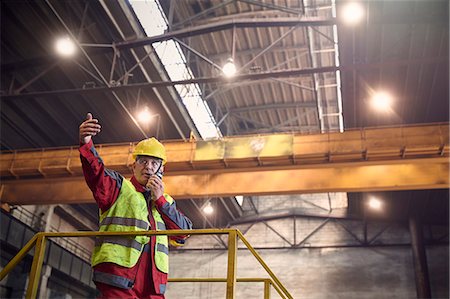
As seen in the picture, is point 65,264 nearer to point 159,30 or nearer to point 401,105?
point 159,30

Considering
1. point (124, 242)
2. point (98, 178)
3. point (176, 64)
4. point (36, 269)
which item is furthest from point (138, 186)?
point (176, 64)

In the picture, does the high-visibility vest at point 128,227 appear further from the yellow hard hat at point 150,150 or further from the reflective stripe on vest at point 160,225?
the yellow hard hat at point 150,150

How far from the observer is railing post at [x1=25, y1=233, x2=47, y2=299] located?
12.2 feet

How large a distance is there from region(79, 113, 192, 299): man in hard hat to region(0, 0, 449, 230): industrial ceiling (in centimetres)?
941

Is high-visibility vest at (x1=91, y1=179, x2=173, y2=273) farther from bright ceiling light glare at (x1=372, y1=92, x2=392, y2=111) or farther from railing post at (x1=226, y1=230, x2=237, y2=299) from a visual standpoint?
bright ceiling light glare at (x1=372, y1=92, x2=392, y2=111)

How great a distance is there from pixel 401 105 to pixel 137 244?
1345 centimetres

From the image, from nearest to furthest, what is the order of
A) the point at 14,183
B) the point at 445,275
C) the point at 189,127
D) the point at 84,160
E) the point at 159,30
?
the point at 84,160
the point at 14,183
the point at 159,30
the point at 189,127
the point at 445,275

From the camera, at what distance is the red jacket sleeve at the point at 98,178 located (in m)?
3.62

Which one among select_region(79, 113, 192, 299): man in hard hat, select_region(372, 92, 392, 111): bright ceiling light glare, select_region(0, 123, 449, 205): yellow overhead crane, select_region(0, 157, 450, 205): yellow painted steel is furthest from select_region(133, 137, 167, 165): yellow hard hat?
select_region(372, 92, 392, 111): bright ceiling light glare

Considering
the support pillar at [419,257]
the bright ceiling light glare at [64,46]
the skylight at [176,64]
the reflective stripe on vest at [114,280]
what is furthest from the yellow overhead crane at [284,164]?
the reflective stripe on vest at [114,280]

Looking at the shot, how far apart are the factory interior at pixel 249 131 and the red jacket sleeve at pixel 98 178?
71cm

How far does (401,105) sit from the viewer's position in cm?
1548

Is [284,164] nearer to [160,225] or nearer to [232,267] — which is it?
[160,225]

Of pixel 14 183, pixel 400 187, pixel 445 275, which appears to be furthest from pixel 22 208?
pixel 445 275
